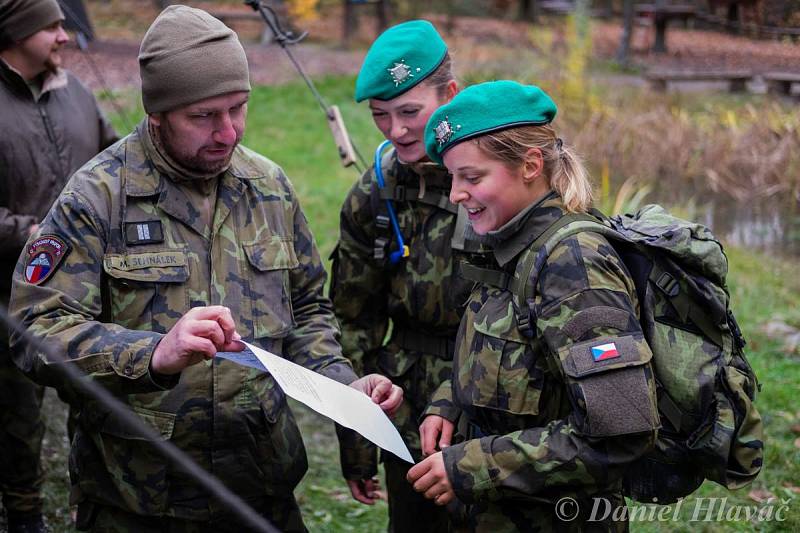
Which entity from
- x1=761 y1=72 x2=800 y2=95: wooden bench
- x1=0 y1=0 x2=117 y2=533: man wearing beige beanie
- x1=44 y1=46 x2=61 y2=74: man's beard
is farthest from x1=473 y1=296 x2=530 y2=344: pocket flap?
x1=761 y1=72 x2=800 y2=95: wooden bench

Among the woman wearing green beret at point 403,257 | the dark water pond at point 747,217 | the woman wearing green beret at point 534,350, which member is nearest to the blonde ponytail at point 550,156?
the woman wearing green beret at point 534,350

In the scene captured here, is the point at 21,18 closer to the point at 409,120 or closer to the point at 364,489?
the point at 409,120

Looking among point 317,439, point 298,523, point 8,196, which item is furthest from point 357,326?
point 317,439

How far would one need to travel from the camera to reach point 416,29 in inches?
133

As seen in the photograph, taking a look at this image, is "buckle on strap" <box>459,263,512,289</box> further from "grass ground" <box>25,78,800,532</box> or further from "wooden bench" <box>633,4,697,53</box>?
"wooden bench" <box>633,4,697,53</box>

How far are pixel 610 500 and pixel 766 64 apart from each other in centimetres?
1191

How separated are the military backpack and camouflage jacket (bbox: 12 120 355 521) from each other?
87cm

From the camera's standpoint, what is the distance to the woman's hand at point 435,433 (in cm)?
282

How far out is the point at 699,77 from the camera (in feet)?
47.3

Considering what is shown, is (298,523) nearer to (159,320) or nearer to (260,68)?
(159,320)

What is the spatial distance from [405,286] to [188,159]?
100 centimetres

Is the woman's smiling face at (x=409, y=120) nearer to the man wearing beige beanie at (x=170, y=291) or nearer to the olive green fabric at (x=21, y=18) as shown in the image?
the man wearing beige beanie at (x=170, y=291)

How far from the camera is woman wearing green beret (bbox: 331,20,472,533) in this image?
10.7 ft

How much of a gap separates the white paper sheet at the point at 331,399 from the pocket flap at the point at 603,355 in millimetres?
567
